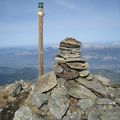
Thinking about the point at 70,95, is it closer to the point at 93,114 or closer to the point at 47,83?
the point at 47,83

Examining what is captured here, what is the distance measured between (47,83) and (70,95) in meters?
2.83

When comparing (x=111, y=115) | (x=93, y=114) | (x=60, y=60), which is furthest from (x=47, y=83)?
(x=111, y=115)

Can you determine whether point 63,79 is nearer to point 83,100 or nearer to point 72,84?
point 72,84

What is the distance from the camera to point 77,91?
2792 cm

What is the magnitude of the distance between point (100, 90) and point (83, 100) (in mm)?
2442

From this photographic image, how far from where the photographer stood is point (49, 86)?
28.2 m

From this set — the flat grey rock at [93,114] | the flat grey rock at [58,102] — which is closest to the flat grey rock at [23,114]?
the flat grey rock at [58,102]

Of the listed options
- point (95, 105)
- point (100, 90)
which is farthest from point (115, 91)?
point (95, 105)

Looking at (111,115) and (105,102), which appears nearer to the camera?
(111,115)

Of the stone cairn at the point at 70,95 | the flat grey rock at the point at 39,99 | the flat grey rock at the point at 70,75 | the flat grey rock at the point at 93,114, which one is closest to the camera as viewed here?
the flat grey rock at the point at 93,114

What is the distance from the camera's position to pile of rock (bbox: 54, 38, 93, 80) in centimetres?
2912

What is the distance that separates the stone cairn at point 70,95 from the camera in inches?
1021

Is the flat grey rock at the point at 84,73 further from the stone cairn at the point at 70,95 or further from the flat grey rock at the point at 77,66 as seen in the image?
the flat grey rock at the point at 77,66

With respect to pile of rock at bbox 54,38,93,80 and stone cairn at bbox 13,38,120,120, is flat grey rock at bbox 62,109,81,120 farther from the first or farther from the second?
pile of rock at bbox 54,38,93,80
